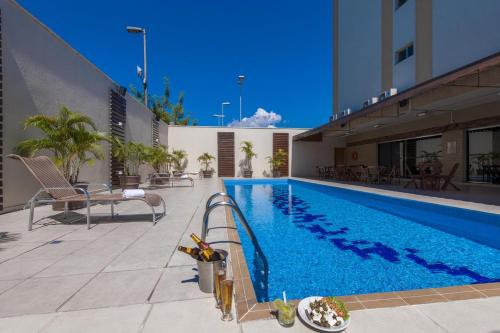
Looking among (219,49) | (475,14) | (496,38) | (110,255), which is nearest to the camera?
(110,255)

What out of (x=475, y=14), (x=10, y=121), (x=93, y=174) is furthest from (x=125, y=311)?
(x=475, y=14)

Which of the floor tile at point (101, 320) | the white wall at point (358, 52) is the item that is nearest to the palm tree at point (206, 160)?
the white wall at point (358, 52)

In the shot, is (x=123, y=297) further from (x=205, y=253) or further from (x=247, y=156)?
(x=247, y=156)

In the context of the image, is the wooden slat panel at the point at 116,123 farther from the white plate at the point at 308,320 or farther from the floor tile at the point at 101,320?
the white plate at the point at 308,320

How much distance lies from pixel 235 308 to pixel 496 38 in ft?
34.5

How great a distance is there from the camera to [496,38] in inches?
292

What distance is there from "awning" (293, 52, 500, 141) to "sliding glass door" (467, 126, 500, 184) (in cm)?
142

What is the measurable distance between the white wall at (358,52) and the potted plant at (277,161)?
476 cm

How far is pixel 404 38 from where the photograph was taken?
11.1 m

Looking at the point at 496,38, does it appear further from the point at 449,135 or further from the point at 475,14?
the point at 449,135

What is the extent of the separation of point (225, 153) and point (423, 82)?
11.4 m

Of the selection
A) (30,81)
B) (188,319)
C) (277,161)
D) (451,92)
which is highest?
(451,92)

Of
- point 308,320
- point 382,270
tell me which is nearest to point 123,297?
point 308,320

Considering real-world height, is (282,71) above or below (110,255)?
above
